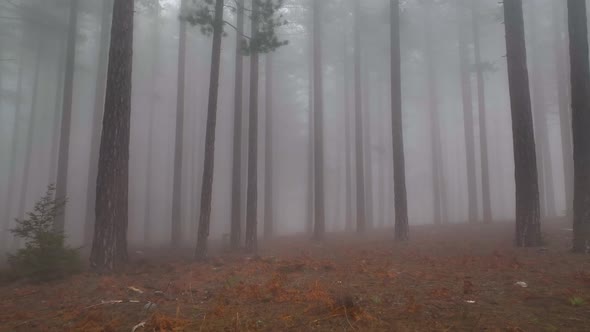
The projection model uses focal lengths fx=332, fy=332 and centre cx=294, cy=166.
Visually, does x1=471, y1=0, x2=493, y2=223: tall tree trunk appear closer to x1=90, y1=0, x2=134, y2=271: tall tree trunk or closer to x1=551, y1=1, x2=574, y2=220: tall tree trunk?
x1=551, y1=1, x2=574, y2=220: tall tree trunk

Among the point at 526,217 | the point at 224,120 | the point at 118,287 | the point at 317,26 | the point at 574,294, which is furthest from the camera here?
the point at 224,120

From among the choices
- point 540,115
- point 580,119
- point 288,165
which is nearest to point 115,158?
point 580,119

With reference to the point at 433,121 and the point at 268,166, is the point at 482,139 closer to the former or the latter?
the point at 433,121

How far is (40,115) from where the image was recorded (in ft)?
105

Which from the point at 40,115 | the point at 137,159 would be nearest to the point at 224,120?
the point at 137,159

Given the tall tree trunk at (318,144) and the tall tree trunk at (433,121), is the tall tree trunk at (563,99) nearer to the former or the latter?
the tall tree trunk at (433,121)

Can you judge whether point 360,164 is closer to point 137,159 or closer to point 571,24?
point 571,24

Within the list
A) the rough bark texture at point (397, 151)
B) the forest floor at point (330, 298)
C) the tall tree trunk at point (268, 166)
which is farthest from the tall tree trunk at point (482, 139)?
the tall tree trunk at point (268, 166)

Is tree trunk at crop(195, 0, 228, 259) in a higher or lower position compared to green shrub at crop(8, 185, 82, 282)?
higher

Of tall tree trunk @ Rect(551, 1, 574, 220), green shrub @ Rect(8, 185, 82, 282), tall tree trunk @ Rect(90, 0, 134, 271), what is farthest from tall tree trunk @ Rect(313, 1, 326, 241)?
tall tree trunk @ Rect(551, 1, 574, 220)

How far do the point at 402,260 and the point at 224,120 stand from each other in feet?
95.4

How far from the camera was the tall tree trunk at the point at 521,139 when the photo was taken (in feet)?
32.0

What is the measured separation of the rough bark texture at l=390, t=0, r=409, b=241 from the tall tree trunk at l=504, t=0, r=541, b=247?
4.44 meters

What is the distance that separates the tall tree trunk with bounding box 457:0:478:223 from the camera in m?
22.1
